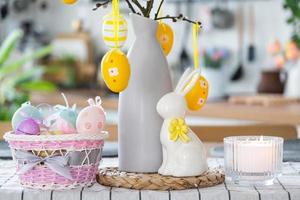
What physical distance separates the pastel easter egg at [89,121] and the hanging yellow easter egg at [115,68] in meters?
0.05

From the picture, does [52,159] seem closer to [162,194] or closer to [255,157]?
[162,194]

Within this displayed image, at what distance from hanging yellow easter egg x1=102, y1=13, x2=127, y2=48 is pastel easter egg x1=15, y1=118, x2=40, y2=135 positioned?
17cm

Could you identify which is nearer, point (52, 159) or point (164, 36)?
point (52, 159)

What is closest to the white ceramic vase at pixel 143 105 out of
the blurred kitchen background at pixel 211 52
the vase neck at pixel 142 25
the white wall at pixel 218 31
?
the vase neck at pixel 142 25

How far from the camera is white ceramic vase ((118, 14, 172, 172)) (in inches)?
48.3

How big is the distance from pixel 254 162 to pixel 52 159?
0.31 m

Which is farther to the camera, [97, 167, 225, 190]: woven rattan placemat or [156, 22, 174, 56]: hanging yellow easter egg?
[156, 22, 174, 56]: hanging yellow easter egg

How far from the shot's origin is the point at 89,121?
118 centimetres

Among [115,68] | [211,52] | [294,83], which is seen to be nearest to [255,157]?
[115,68]

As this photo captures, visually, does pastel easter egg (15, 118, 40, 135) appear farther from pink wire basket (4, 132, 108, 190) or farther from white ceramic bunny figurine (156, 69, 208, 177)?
white ceramic bunny figurine (156, 69, 208, 177)

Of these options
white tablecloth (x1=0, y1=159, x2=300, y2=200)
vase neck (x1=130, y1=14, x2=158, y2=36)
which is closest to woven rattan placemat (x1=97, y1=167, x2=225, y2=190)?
white tablecloth (x1=0, y1=159, x2=300, y2=200)

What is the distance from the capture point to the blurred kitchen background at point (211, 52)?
3381 millimetres

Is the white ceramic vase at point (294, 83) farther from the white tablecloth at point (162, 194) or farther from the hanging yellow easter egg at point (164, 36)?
the white tablecloth at point (162, 194)

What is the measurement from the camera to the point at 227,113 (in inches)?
128
